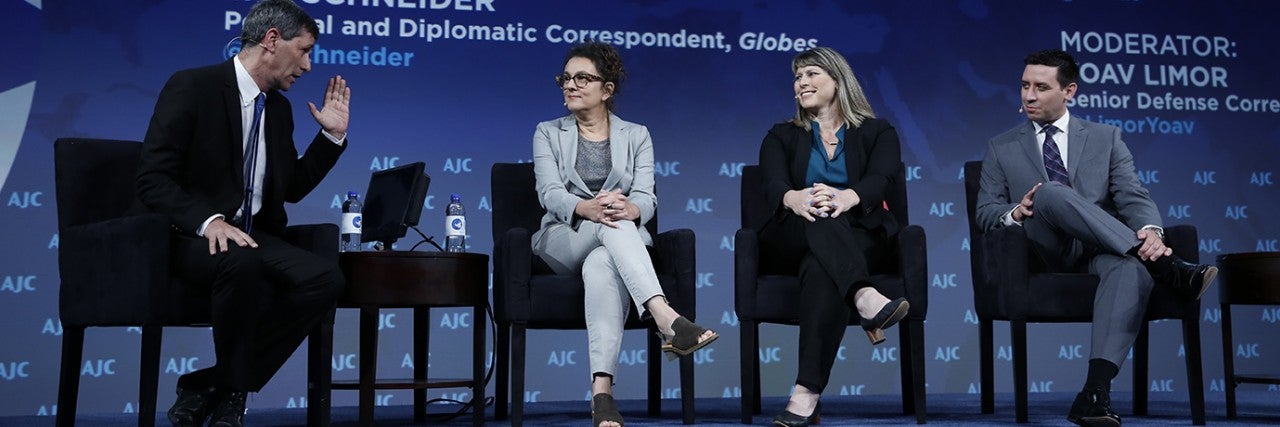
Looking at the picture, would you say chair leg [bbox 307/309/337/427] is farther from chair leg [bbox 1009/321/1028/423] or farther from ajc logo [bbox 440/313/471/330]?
chair leg [bbox 1009/321/1028/423]

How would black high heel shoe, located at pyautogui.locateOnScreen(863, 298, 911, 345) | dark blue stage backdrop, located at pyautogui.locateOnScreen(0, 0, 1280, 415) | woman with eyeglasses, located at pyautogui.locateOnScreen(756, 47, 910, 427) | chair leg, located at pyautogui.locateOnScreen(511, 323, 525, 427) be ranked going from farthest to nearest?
dark blue stage backdrop, located at pyautogui.locateOnScreen(0, 0, 1280, 415) → chair leg, located at pyautogui.locateOnScreen(511, 323, 525, 427) → woman with eyeglasses, located at pyautogui.locateOnScreen(756, 47, 910, 427) → black high heel shoe, located at pyautogui.locateOnScreen(863, 298, 911, 345)

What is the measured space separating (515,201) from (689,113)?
4.68 feet

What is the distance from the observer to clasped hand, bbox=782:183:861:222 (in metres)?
3.44

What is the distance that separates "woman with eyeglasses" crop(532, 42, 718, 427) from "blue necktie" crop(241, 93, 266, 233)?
0.87 m

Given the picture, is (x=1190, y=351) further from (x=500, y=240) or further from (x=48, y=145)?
(x=48, y=145)

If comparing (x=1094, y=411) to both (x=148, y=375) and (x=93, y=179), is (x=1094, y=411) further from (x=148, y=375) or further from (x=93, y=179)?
(x=93, y=179)

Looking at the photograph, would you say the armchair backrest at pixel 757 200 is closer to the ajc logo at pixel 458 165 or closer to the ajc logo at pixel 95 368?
the ajc logo at pixel 458 165

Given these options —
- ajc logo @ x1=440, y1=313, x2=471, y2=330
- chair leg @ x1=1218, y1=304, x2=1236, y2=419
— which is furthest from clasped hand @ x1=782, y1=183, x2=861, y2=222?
ajc logo @ x1=440, y1=313, x2=471, y2=330

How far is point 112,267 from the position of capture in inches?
123

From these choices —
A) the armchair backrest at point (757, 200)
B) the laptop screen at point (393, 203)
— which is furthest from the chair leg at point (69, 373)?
the armchair backrest at point (757, 200)

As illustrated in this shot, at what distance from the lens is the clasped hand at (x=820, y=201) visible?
3436 mm

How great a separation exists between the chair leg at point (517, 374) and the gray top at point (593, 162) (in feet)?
1.91

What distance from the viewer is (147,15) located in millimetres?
4777

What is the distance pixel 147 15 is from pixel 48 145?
0.62 meters
